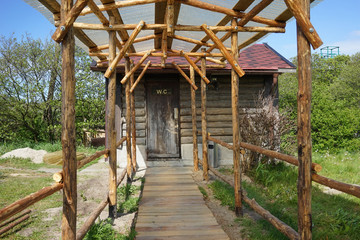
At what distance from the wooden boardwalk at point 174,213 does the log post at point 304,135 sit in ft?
4.51

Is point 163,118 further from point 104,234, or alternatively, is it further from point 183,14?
point 104,234

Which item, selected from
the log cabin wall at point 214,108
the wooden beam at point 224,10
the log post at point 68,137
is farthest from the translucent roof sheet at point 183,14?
the log cabin wall at point 214,108

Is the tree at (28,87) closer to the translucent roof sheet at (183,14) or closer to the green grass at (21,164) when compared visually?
the green grass at (21,164)

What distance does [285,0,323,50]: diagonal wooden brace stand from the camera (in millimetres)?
2439

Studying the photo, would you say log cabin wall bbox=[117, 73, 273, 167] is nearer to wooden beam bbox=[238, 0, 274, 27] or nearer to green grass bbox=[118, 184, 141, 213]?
green grass bbox=[118, 184, 141, 213]

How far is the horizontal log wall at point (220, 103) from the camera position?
8891mm

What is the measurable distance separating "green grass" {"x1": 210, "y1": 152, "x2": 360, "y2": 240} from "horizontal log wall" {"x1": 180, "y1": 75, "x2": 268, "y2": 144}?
2393mm

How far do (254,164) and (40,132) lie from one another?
38.6 feet

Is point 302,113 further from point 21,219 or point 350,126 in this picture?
point 350,126

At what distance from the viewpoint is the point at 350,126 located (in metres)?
10.5

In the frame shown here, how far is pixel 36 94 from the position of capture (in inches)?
555

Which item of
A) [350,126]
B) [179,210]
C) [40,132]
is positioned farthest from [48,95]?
[350,126]

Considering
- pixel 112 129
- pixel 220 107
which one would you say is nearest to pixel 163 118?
pixel 220 107

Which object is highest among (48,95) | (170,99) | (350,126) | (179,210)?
(48,95)
